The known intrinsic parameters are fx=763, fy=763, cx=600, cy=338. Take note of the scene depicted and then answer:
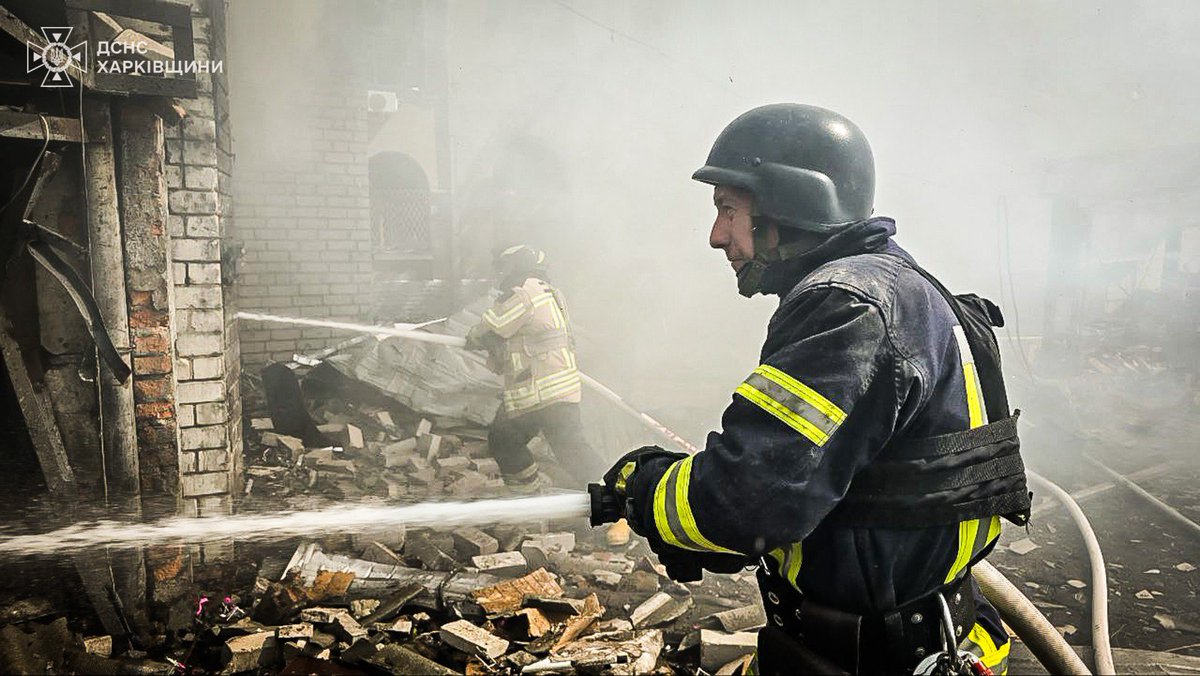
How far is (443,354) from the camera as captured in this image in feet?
24.3

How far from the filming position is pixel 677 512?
5.38 ft

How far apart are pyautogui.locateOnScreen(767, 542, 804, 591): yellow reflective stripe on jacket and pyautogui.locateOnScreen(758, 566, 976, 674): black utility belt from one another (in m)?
0.05

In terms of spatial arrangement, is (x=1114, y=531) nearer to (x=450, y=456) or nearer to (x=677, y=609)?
(x=677, y=609)

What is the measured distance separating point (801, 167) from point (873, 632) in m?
1.12

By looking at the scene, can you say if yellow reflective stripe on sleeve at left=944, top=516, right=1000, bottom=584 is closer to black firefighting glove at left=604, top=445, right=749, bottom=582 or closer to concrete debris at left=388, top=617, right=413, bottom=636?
black firefighting glove at left=604, top=445, right=749, bottom=582

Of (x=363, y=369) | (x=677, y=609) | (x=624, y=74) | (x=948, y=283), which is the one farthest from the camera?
(x=948, y=283)

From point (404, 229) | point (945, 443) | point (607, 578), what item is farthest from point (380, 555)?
point (404, 229)

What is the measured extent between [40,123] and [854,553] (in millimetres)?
3572

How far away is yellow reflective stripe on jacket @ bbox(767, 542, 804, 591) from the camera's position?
1724 millimetres

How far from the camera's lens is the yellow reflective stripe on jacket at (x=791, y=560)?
172 cm

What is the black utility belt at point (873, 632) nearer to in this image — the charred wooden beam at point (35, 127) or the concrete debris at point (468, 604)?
the concrete debris at point (468, 604)

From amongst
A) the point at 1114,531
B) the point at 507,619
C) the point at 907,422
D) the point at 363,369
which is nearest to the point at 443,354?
the point at 363,369

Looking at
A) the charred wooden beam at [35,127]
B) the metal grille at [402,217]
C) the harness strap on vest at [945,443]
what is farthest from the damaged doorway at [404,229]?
the harness strap on vest at [945,443]

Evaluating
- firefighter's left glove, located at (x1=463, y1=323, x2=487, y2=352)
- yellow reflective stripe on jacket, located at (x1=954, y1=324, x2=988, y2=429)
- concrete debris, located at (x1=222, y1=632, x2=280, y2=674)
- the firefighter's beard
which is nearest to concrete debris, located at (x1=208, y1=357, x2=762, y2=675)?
concrete debris, located at (x1=222, y1=632, x2=280, y2=674)
